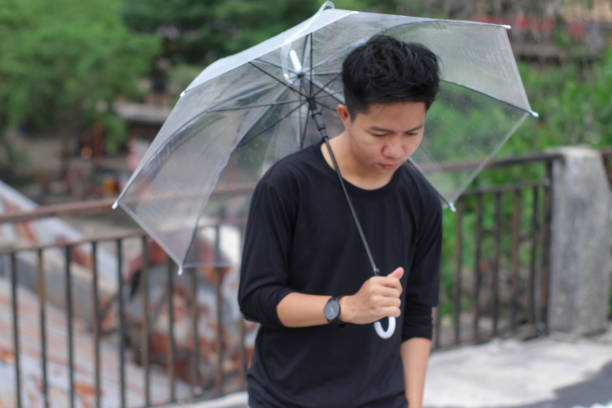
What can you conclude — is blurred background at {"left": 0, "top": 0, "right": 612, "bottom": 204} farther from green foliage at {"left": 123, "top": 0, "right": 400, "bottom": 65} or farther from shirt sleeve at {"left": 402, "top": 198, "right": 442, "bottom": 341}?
shirt sleeve at {"left": 402, "top": 198, "right": 442, "bottom": 341}

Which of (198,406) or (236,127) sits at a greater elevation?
(236,127)

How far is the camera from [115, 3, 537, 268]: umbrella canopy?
5.59 feet

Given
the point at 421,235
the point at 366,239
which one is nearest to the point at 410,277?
the point at 421,235

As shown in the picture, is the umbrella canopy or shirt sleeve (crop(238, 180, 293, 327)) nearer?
shirt sleeve (crop(238, 180, 293, 327))

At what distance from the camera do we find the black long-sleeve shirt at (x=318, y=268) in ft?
5.02

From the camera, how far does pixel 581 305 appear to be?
14.9 ft

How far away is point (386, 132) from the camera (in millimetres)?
1469

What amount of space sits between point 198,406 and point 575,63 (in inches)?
206

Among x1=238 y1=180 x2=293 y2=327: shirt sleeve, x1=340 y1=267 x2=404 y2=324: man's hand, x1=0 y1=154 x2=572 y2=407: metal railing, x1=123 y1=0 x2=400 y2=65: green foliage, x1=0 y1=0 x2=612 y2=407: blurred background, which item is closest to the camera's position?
x1=340 y1=267 x2=404 y2=324: man's hand

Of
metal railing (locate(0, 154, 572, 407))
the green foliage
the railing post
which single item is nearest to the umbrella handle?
metal railing (locate(0, 154, 572, 407))

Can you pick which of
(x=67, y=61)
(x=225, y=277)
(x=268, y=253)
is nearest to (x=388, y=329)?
(x=268, y=253)

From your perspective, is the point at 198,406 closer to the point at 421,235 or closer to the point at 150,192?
the point at 150,192

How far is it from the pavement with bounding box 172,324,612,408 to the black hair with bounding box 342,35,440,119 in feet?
8.17

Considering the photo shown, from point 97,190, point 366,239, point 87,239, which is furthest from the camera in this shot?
point 97,190
